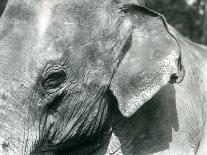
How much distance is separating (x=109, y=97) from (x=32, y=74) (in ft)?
1.64

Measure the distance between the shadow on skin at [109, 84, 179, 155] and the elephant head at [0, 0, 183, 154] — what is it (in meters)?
0.12

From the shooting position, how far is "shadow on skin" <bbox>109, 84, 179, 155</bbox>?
10.6ft

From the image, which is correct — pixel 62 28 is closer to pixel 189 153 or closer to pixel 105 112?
pixel 105 112

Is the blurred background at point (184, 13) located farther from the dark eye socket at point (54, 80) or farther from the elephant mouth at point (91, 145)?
the dark eye socket at point (54, 80)

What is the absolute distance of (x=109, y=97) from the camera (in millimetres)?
3137

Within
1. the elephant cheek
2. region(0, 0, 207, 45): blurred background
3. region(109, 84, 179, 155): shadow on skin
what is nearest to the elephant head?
the elephant cheek

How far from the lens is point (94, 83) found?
9.84 feet

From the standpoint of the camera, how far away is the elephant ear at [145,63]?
10.0 feet

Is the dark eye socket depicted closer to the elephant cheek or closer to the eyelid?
the eyelid

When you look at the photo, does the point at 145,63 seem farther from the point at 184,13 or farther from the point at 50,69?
the point at 184,13

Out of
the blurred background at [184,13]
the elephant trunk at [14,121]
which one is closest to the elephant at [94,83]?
the elephant trunk at [14,121]

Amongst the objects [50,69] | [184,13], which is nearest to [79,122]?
[50,69]

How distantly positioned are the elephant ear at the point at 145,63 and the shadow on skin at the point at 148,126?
19 cm

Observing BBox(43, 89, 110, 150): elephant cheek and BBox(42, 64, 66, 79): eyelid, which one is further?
BBox(43, 89, 110, 150): elephant cheek
